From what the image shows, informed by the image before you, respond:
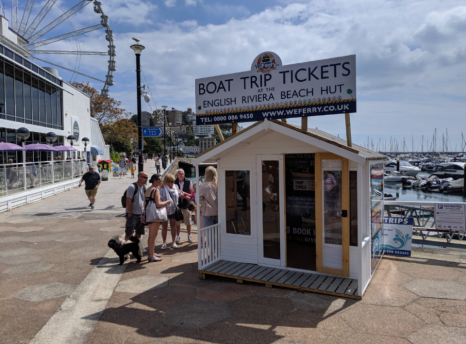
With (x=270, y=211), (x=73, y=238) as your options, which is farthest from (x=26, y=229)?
(x=270, y=211)

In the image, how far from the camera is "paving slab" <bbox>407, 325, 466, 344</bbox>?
3.66 m

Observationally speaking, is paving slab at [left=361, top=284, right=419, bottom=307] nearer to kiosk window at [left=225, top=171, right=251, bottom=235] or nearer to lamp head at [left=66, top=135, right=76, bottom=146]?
kiosk window at [left=225, top=171, right=251, bottom=235]

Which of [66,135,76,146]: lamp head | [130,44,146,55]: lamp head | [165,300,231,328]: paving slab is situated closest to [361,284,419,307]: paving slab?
[165,300,231,328]: paving slab

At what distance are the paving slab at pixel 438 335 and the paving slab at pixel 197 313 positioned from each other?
2.20m

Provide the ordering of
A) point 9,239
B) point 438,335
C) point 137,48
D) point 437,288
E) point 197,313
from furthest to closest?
1. point 137,48
2. point 9,239
3. point 437,288
4. point 197,313
5. point 438,335

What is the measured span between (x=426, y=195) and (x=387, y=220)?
38.1 m

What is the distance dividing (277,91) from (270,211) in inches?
80.0

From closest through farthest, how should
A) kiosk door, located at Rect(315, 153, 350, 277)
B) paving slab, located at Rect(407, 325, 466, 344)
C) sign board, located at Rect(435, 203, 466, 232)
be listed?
paving slab, located at Rect(407, 325, 466, 344) → kiosk door, located at Rect(315, 153, 350, 277) → sign board, located at Rect(435, 203, 466, 232)

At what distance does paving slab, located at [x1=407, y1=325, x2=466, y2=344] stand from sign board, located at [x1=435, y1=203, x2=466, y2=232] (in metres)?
3.52

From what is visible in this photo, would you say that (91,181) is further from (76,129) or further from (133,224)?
(76,129)

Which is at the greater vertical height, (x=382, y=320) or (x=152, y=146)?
(x=152, y=146)

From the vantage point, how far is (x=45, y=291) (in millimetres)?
5164

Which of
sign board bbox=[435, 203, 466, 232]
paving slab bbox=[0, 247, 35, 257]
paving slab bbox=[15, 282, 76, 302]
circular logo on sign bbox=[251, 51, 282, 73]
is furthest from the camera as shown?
paving slab bbox=[0, 247, 35, 257]

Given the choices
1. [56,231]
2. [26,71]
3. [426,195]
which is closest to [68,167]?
[26,71]
